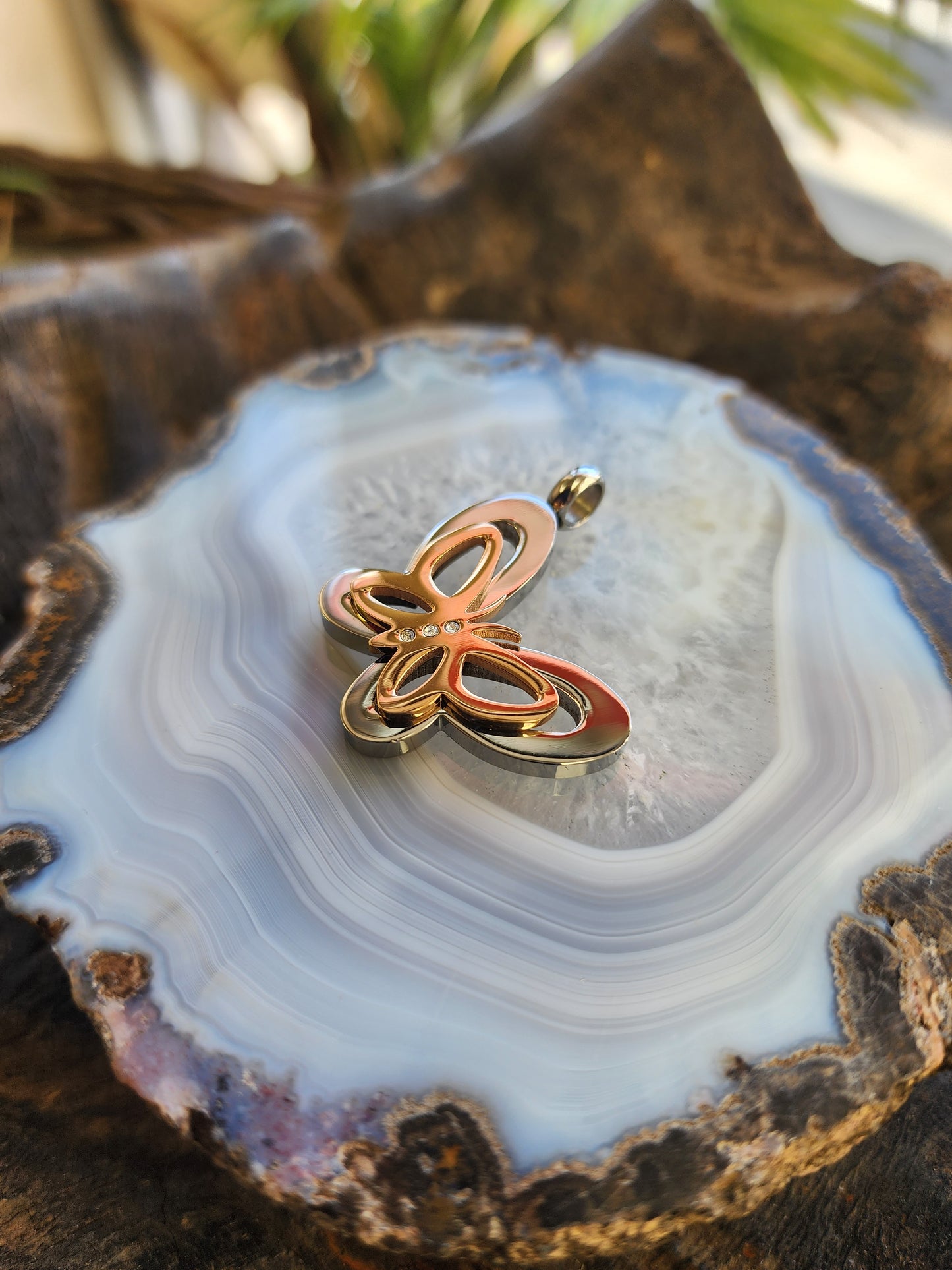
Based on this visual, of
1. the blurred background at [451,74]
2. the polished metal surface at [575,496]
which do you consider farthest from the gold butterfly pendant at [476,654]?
the blurred background at [451,74]

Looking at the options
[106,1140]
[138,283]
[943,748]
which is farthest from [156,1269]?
[138,283]

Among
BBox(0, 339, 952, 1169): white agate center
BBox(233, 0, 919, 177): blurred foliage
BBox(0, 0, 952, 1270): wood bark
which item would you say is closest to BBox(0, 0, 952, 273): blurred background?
BBox(233, 0, 919, 177): blurred foliage

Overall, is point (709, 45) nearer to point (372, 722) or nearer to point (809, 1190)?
point (372, 722)

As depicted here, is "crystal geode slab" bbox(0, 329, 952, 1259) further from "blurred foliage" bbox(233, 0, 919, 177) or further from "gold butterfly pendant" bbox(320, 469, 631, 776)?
"blurred foliage" bbox(233, 0, 919, 177)

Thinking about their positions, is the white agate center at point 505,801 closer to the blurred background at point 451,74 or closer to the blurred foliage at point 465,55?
the blurred background at point 451,74

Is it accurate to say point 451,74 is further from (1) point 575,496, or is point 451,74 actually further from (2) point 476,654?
(2) point 476,654

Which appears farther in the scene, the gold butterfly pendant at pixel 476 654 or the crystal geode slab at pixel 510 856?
the gold butterfly pendant at pixel 476 654
